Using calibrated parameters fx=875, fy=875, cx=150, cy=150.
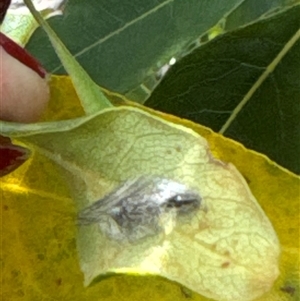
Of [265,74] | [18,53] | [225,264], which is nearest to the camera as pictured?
[225,264]

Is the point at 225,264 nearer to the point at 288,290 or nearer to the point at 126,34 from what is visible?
the point at 288,290

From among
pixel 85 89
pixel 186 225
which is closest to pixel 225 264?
pixel 186 225

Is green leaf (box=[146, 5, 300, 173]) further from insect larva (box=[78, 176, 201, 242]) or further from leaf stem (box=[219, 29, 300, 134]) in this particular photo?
insect larva (box=[78, 176, 201, 242])

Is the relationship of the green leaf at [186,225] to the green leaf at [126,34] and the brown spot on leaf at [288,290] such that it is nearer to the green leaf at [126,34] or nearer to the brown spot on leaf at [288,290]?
the brown spot on leaf at [288,290]

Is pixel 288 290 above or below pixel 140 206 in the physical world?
below

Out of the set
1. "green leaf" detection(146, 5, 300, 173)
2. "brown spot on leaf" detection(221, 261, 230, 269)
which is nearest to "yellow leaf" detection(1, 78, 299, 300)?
"brown spot on leaf" detection(221, 261, 230, 269)

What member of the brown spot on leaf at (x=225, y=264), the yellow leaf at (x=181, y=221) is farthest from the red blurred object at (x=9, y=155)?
the brown spot on leaf at (x=225, y=264)

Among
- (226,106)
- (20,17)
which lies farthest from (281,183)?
(20,17)
